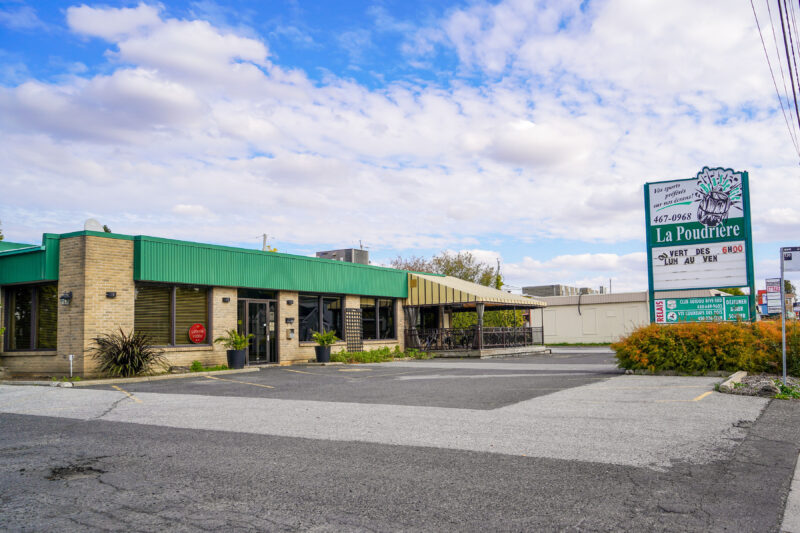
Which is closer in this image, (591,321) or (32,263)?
(32,263)

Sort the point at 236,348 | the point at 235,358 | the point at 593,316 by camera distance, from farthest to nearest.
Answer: the point at 593,316 → the point at 236,348 → the point at 235,358

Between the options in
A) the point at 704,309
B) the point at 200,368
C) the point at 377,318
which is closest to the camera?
the point at 704,309

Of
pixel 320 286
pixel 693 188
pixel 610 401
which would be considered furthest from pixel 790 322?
pixel 320 286

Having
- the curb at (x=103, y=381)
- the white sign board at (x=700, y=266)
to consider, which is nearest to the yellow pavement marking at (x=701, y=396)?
the white sign board at (x=700, y=266)

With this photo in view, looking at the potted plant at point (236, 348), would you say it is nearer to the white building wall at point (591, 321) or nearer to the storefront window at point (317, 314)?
the storefront window at point (317, 314)

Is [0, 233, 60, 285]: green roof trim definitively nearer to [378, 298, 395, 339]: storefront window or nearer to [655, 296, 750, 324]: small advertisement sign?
[378, 298, 395, 339]: storefront window

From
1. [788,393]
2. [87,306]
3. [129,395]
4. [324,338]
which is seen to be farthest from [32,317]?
[788,393]

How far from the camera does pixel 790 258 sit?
11.7m

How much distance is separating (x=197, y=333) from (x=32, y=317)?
466 centimetres

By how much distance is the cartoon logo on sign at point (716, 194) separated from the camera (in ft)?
55.6

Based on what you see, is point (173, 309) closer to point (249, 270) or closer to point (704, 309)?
point (249, 270)

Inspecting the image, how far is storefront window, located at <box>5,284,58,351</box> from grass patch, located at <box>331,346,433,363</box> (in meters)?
9.23

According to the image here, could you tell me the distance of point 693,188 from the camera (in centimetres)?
1748

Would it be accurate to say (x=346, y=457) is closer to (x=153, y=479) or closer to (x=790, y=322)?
(x=153, y=479)
